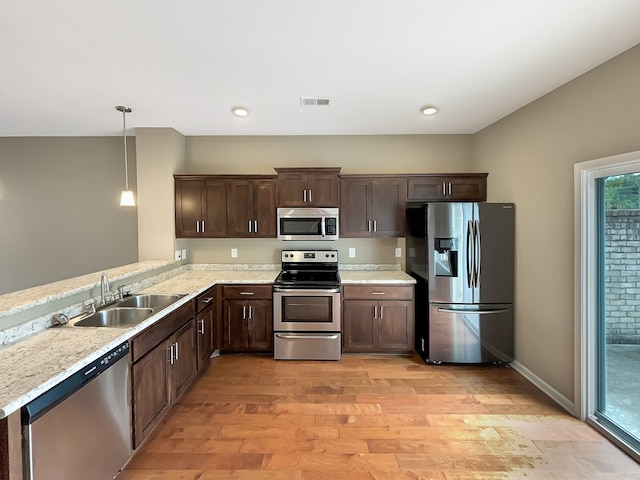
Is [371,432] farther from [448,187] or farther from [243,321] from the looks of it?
[448,187]

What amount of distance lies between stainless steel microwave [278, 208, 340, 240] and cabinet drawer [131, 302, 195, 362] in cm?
144

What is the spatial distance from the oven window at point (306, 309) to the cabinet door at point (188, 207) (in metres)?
1.49

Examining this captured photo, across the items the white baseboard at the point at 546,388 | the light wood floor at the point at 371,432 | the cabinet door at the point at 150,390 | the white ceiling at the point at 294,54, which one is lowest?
the light wood floor at the point at 371,432

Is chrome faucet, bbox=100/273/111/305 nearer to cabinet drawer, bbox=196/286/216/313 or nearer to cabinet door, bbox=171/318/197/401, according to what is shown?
cabinet door, bbox=171/318/197/401

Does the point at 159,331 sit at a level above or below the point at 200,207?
below

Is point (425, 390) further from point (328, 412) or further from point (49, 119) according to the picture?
point (49, 119)

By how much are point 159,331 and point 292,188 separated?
2.15 meters

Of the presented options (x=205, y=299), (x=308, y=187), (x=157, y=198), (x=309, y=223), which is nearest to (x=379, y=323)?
(x=309, y=223)

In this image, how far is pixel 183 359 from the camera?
8.59 feet

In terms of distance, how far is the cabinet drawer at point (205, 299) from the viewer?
9.83ft

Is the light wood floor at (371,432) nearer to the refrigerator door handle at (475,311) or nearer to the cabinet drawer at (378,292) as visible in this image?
the refrigerator door handle at (475,311)

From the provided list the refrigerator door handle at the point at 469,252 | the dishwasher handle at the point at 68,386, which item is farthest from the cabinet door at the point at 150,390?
the refrigerator door handle at the point at 469,252

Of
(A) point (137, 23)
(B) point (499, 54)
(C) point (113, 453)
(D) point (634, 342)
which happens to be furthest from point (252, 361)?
(B) point (499, 54)

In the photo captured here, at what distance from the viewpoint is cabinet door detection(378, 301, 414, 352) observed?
3.48 m
